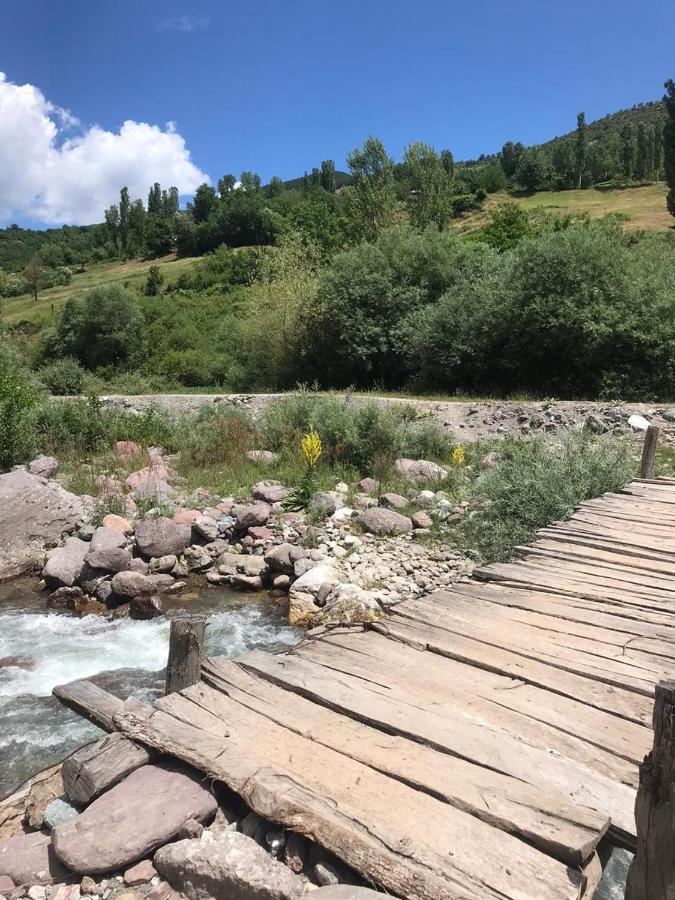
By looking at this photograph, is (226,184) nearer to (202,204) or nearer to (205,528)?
(202,204)

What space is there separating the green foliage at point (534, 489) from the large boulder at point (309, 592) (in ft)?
5.85

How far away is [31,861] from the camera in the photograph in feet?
7.72

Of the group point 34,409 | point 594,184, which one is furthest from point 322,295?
point 594,184

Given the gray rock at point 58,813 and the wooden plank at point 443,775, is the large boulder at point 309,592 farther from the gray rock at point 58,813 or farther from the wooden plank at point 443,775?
the gray rock at point 58,813

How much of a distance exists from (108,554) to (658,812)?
275 inches

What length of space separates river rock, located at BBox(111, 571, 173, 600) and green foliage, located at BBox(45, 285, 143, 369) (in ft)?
93.7

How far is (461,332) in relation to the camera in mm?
17578

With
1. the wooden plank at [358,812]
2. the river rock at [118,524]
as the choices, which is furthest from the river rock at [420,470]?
the wooden plank at [358,812]

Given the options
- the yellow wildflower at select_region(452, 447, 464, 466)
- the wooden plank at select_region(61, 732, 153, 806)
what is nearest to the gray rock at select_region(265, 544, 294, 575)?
the yellow wildflower at select_region(452, 447, 464, 466)

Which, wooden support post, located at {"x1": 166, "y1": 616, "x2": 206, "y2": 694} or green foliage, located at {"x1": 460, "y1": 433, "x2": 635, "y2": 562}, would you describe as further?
green foliage, located at {"x1": 460, "y1": 433, "x2": 635, "y2": 562}

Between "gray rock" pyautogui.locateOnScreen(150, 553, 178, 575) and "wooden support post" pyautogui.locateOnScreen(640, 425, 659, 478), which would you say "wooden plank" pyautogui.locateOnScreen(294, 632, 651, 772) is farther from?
"wooden support post" pyautogui.locateOnScreen(640, 425, 659, 478)

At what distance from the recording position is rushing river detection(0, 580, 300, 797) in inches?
179

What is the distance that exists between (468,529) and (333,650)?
4.89 meters

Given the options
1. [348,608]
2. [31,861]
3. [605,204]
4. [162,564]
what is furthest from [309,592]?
[605,204]
